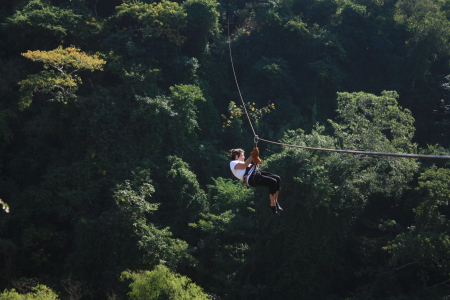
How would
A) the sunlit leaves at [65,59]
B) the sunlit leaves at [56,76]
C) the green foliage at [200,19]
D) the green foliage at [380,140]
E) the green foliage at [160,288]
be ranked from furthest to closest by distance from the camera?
the green foliage at [200,19] < the sunlit leaves at [65,59] < the sunlit leaves at [56,76] < the green foliage at [380,140] < the green foliage at [160,288]

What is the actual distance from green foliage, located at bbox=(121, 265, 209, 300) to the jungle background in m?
0.04

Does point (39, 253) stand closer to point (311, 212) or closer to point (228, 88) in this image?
point (311, 212)

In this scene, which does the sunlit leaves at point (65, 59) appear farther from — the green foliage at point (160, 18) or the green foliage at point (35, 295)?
the green foliage at point (35, 295)

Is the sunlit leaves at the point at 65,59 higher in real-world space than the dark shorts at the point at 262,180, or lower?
higher

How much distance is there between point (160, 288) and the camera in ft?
30.8

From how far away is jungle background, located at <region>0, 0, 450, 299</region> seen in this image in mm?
10930

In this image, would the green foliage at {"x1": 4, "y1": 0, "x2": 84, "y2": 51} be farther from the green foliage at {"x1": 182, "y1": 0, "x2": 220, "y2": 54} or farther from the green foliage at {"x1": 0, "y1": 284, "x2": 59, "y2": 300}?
the green foliage at {"x1": 0, "y1": 284, "x2": 59, "y2": 300}

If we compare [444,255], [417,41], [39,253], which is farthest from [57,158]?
[417,41]

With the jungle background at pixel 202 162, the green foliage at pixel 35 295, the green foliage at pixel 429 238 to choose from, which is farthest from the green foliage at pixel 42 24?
the green foliage at pixel 429 238

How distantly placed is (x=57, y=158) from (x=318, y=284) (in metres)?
8.10

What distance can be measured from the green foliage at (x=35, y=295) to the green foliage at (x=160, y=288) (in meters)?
1.63

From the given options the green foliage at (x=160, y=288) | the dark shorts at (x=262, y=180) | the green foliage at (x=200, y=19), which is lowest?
the green foliage at (x=160, y=288)

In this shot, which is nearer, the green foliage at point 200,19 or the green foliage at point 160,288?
the green foliage at point 160,288

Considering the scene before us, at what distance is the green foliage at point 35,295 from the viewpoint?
9164mm
